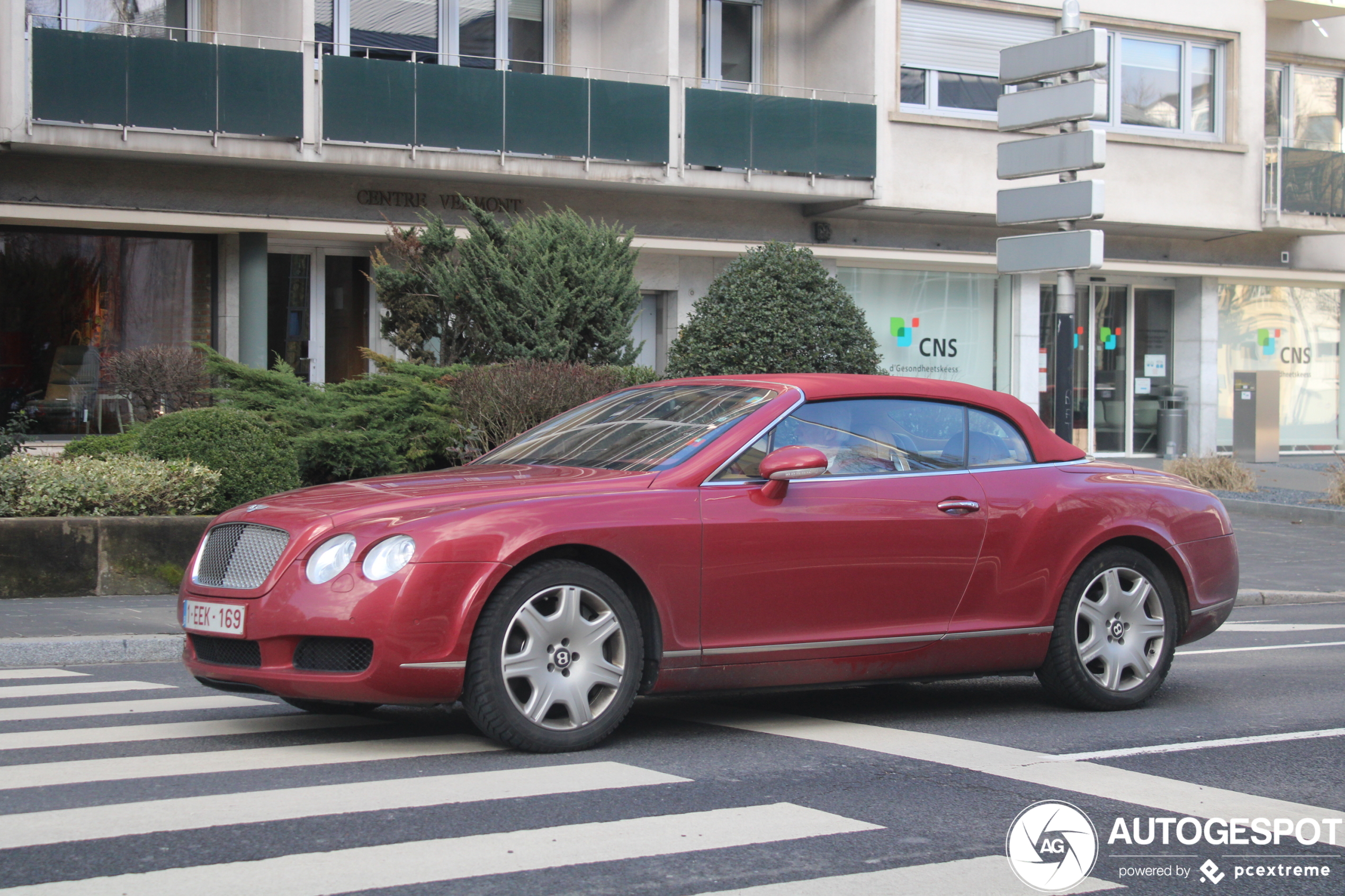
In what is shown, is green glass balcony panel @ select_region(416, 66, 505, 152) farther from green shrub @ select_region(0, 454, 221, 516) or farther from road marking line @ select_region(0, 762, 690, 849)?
road marking line @ select_region(0, 762, 690, 849)

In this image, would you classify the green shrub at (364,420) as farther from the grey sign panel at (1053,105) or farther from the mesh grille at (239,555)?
the mesh grille at (239,555)

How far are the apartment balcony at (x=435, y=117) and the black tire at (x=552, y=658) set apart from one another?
13937 millimetres

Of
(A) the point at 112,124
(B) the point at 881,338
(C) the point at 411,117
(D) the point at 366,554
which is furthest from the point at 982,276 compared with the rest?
(D) the point at 366,554

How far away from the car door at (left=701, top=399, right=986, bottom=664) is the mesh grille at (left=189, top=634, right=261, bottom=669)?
1.70m

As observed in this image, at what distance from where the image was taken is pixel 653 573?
550cm

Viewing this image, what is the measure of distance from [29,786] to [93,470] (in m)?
6.66

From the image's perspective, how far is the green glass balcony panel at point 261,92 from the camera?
57.6ft

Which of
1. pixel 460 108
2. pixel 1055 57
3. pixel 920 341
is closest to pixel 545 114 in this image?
pixel 460 108

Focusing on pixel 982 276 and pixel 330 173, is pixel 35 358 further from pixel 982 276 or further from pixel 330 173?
pixel 982 276

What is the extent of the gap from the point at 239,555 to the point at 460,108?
14242 mm

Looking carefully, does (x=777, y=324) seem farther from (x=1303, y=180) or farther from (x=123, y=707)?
(x=1303, y=180)

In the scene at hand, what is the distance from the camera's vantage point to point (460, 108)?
61.8ft

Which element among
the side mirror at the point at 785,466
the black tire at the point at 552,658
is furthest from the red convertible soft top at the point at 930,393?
the black tire at the point at 552,658

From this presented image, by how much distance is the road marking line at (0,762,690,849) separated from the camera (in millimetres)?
4262
